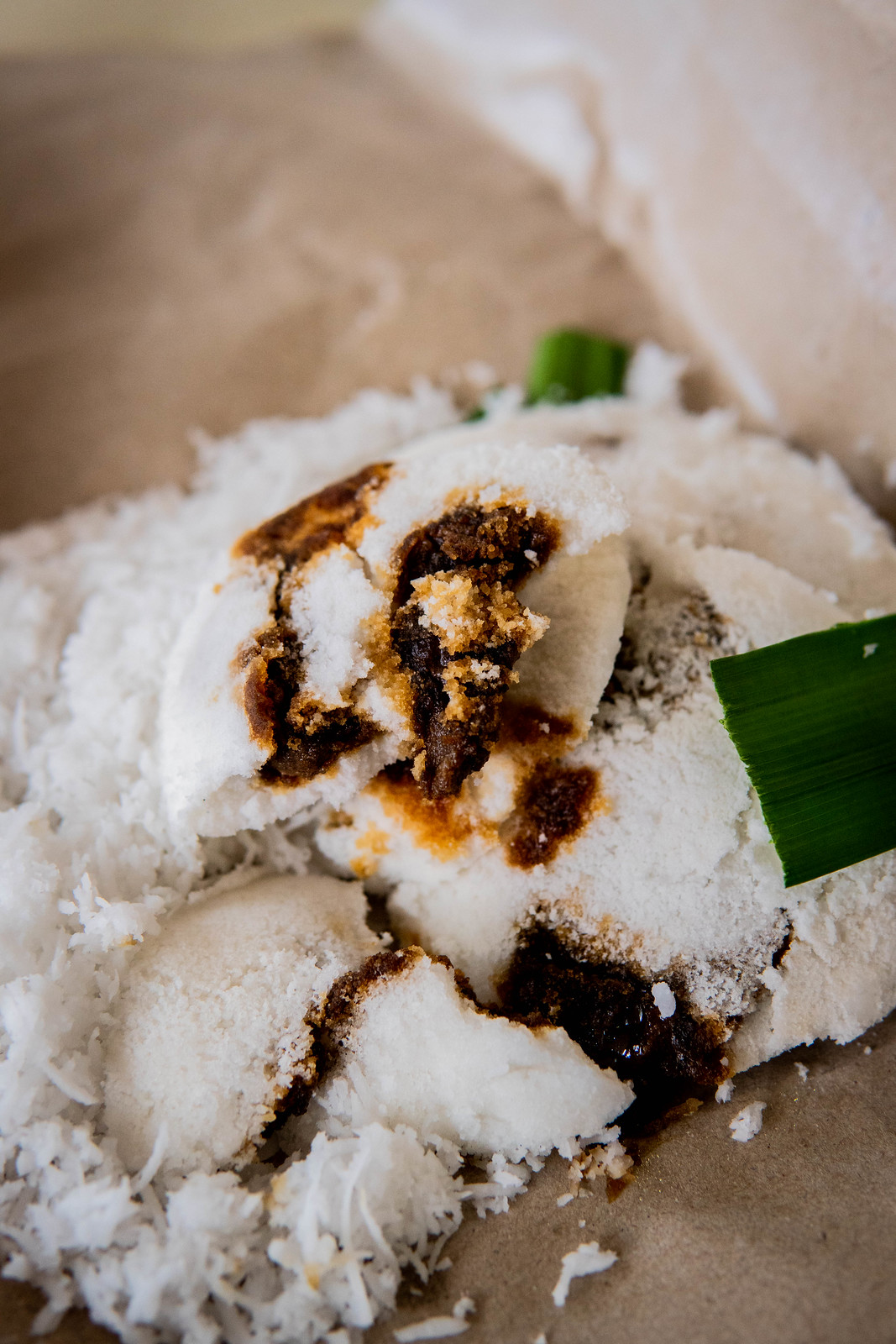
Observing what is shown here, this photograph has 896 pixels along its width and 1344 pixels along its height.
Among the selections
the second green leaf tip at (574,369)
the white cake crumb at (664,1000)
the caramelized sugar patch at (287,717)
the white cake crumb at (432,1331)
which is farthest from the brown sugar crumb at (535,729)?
the second green leaf tip at (574,369)

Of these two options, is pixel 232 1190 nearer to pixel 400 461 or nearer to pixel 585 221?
pixel 400 461

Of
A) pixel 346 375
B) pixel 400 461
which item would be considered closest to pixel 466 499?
pixel 400 461

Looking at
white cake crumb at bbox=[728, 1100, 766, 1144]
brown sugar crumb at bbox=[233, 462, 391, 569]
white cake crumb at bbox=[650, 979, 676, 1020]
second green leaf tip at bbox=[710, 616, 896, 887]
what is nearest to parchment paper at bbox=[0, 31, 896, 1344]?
white cake crumb at bbox=[728, 1100, 766, 1144]

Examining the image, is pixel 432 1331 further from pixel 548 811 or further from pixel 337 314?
pixel 337 314

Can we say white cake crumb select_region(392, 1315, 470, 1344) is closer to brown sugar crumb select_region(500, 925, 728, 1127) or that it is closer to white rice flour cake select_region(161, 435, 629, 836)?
brown sugar crumb select_region(500, 925, 728, 1127)

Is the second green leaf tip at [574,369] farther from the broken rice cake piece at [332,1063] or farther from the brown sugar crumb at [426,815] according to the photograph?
the broken rice cake piece at [332,1063]

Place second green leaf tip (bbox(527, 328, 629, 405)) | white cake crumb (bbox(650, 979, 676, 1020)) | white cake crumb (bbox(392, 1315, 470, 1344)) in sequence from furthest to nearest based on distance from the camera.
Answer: second green leaf tip (bbox(527, 328, 629, 405)) → white cake crumb (bbox(650, 979, 676, 1020)) → white cake crumb (bbox(392, 1315, 470, 1344))
